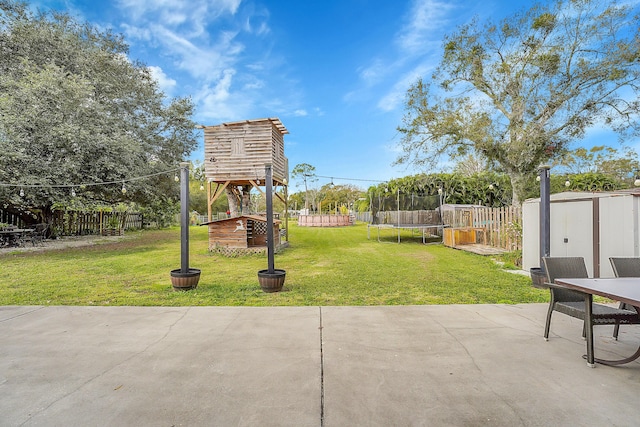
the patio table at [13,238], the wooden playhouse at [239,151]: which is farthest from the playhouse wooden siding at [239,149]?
the patio table at [13,238]

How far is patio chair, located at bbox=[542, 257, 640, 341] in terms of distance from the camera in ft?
8.85

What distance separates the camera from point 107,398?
223cm

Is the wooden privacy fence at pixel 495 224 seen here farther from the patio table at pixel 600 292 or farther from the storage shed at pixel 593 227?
the patio table at pixel 600 292

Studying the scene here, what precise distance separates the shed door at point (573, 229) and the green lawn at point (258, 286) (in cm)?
97

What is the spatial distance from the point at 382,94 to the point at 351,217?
15.9 m

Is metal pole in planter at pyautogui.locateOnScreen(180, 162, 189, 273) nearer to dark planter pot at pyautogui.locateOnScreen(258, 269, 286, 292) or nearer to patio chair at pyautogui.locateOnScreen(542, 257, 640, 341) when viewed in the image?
dark planter pot at pyautogui.locateOnScreen(258, 269, 286, 292)

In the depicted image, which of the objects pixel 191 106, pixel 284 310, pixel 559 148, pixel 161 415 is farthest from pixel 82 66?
pixel 559 148

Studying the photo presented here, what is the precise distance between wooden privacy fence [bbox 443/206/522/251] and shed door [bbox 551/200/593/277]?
3.25m

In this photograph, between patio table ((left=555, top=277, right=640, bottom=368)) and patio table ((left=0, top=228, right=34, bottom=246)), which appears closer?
patio table ((left=555, top=277, right=640, bottom=368))

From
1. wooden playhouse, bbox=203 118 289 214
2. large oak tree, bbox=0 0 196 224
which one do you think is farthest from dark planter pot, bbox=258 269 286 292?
large oak tree, bbox=0 0 196 224

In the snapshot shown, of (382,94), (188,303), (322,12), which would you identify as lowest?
(188,303)

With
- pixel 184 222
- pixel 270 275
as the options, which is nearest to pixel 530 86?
pixel 270 275

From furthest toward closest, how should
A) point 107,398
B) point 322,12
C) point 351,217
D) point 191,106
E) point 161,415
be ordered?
point 351,217, point 191,106, point 322,12, point 107,398, point 161,415

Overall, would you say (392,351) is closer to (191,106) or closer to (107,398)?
(107,398)
